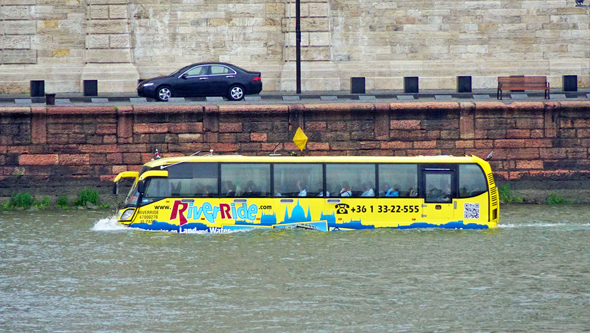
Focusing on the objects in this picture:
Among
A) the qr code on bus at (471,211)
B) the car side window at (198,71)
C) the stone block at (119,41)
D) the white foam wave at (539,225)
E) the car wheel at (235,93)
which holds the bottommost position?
the white foam wave at (539,225)

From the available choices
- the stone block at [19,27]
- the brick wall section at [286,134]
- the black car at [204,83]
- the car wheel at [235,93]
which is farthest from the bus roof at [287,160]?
the stone block at [19,27]

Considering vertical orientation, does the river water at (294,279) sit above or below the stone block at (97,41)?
below

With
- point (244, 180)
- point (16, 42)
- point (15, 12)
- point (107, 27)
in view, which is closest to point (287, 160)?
point (244, 180)

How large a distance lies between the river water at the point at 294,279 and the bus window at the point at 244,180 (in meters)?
0.81

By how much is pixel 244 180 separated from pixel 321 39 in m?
14.9

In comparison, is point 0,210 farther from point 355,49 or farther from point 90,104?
point 355,49

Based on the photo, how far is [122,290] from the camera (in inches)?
678

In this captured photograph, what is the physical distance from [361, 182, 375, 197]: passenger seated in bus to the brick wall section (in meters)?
6.19

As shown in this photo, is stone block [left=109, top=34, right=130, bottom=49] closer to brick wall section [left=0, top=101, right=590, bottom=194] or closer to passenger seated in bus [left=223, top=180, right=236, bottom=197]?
brick wall section [left=0, top=101, right=590, bottom=194]

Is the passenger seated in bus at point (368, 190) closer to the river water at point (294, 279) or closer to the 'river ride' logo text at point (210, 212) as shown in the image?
the river water at point (294, 279)

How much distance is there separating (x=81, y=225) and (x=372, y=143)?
796 cm

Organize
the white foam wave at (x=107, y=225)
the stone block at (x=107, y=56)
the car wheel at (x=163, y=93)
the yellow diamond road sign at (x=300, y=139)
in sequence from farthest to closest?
the stone block at (x=107, y=56), the car wheel at (x=163, y=93), the yellow diamond road sign at (x=300, y=139), the white foam wave at (x=107, y=225)

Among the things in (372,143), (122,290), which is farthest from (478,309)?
(372,143)

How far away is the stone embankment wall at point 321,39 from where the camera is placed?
35781 mm
